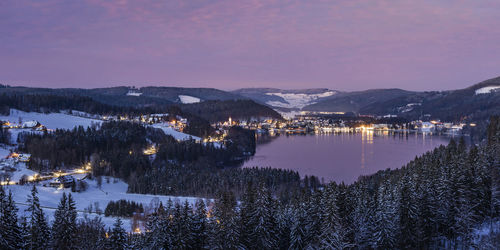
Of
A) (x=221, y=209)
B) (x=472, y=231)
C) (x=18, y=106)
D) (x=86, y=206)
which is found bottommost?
(x=86, y=206)

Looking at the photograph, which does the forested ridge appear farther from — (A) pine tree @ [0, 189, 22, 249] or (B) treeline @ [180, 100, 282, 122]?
(B) treeline @ [180, 100, 282, 122]

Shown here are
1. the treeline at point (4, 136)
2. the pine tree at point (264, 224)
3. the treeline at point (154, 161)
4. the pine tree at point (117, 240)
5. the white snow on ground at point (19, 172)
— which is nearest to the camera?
the pine tree at point (117, 240)

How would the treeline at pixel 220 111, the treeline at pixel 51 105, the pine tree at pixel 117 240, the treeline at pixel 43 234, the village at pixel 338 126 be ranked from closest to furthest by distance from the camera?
the treeline at pixel 43 234, the pine tree at pixel 117 240, the treeline at pixel 51 105, the village at pixel 338 126, the treeline at pixel 220 111

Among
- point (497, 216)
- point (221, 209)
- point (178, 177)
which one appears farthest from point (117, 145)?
point (497, 216)

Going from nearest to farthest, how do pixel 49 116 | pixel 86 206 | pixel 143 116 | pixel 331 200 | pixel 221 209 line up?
pixel 331 200 < pixel 221 209 < pixel 86 206 < pixel 49 116 < pixel 143 116

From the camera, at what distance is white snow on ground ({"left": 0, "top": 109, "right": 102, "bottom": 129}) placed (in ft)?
298

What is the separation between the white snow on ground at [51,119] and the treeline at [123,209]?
62201 millimetres

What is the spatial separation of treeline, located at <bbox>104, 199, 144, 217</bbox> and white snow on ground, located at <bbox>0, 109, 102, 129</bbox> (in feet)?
204

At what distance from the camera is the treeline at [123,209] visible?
35.1 m

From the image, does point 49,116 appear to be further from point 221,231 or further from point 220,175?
point 221,231

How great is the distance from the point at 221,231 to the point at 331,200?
5.54 metres

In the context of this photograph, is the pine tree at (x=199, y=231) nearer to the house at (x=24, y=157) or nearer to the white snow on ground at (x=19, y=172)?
the white snow on ground at (x=19, y=172)

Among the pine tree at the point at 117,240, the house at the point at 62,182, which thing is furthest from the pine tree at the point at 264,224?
the house at the point at 62,182

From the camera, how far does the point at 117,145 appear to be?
73812 mm
